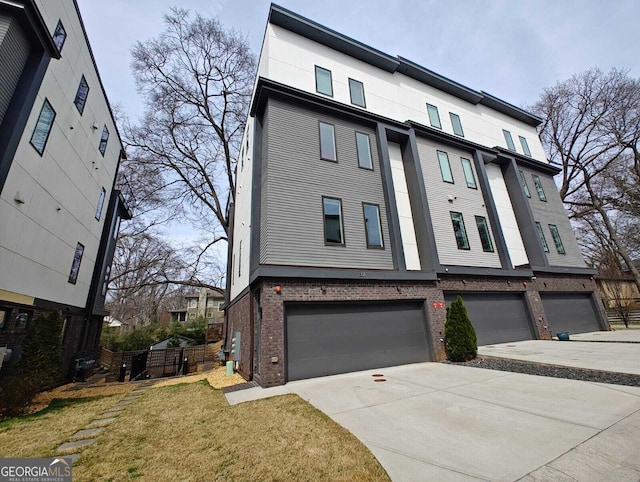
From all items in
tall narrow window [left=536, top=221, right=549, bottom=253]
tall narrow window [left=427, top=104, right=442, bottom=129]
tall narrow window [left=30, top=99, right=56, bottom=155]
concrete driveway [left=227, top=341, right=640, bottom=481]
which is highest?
tall narrow window [left=427, top=104, right=442, bottom=129]

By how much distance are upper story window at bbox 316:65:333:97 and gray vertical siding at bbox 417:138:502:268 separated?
198 inches

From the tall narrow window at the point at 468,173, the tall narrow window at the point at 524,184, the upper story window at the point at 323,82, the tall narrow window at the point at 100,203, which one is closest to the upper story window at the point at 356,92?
the upper story window at the point at 323,82

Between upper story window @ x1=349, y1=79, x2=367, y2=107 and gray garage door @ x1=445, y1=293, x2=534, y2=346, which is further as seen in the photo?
upper story window @ x1=349, y1=79, x2=367, y2=107

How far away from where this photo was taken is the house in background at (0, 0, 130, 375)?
7.05 meters

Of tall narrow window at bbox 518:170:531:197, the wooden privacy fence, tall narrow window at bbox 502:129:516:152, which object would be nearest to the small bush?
the wooden privacy fence

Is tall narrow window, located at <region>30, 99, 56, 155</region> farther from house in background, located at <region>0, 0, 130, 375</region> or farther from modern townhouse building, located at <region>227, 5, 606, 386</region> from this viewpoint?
modern townhouse building, located at <region>227, 5, 606, 386</region>

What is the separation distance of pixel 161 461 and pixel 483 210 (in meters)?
15.1

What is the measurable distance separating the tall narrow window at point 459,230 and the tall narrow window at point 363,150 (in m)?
4.86

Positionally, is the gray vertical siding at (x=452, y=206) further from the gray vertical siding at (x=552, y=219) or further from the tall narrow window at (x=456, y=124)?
the gray vertical siding at (x=552, y=219)

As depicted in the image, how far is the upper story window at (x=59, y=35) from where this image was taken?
339 inches

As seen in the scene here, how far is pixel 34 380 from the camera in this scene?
6.64 meters

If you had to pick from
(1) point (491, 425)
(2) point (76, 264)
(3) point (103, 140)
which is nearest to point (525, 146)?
(1) point (491, 425)

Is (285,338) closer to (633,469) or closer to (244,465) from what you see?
(244,465)

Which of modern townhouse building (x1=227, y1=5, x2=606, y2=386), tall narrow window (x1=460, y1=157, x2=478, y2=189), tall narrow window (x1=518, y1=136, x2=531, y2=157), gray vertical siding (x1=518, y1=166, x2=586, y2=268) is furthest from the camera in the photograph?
tall narrow window (x1=518, y1=136, x2=531, y2=157)
